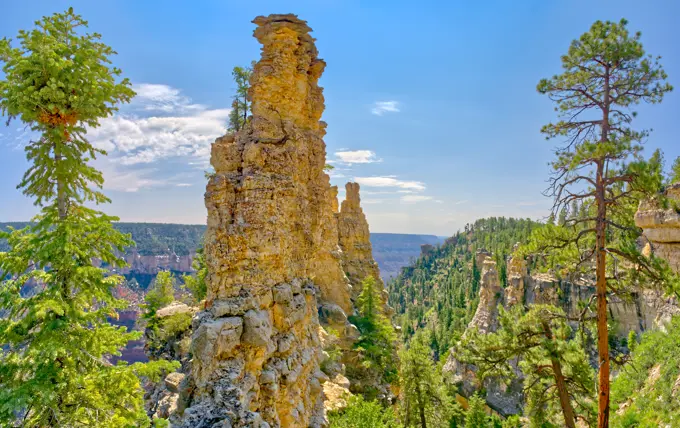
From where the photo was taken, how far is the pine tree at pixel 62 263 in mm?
6824

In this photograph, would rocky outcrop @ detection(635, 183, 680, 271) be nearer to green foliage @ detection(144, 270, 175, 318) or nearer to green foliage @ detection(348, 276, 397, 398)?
green foliage @ detection(348, 276, 397, 398)

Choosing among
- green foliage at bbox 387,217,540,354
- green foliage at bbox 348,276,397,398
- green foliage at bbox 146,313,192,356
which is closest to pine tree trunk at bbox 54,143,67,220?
green foliage at bbox 146,313,192,356

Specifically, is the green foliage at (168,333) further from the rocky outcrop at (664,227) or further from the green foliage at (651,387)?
the rocky outcrop at (664,227)

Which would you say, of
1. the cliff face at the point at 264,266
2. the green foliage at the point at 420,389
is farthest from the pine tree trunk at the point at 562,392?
the green foliage at the point at 420,389

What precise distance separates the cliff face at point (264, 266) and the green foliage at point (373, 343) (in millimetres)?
9588

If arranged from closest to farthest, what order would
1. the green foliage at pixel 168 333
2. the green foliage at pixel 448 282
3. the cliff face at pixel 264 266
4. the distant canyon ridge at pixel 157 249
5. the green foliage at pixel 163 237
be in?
the cliff face at pixel 264 266, the green foliage at pixel 168 333, the green foliage at pixel 448 282, the distant canyon ridge at pixel 157 249, the green foliage at pixel 163 237

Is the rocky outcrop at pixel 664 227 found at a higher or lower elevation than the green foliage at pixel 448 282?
higher

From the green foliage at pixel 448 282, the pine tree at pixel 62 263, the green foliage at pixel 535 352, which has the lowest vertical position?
the green foliage at pixel 448 282

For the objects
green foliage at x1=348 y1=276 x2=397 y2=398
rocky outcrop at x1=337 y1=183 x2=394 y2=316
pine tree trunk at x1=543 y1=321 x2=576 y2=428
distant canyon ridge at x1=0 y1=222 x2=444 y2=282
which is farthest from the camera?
distant canyon ridge at x1=0 y1=222 x2=444 y2=282

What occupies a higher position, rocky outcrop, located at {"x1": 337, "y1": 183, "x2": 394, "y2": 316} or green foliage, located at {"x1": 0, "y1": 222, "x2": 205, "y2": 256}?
rocky outcrop, located at {"x1": 337, "y1": 183, "x2": 394, "y2": 316}

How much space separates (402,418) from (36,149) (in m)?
24.0

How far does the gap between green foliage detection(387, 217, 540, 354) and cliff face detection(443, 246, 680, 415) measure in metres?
6.74

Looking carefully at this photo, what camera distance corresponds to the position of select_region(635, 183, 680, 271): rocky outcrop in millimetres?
20014

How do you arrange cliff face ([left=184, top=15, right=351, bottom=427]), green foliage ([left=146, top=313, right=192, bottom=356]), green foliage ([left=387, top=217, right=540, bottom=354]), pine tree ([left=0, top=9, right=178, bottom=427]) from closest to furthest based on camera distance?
pine tree ([left=0, top=9, right=178, bottom=427])
cliff face ([left=184, top=15, right=351, bottom=427])
green foliage ([left=146, top=313, right=192, bottom=356])
green foliage ([left=387, top=217, right=540, bottom=354])
